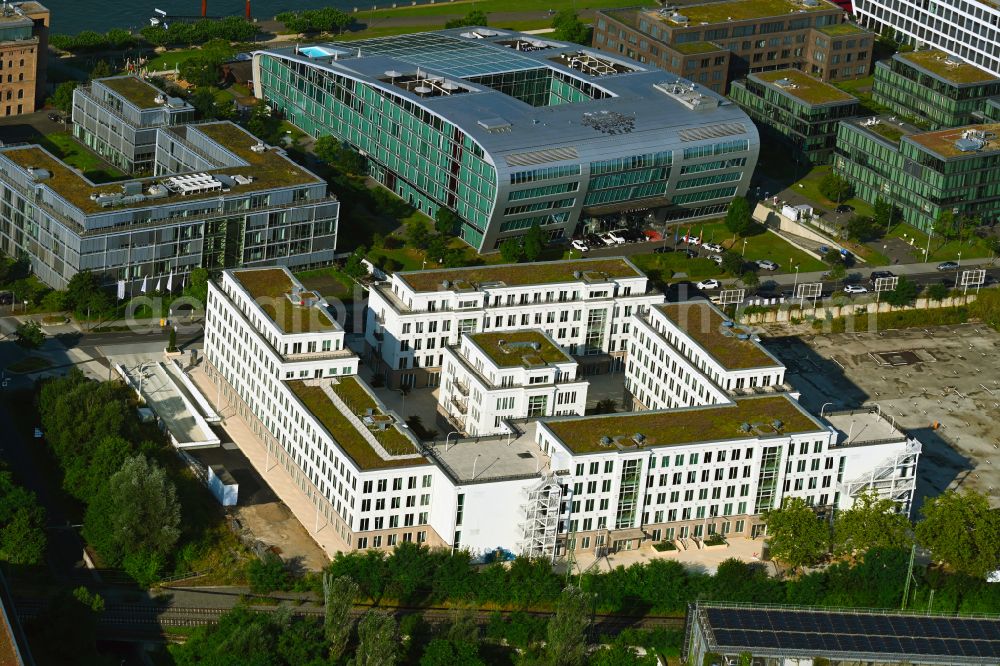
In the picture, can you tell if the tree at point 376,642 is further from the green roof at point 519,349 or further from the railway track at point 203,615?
the green roof at point 519,349

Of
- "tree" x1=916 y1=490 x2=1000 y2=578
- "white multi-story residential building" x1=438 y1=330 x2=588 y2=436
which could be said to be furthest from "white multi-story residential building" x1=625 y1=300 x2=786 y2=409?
"tree" x1=916 y1=490 x2=1000 y2=578

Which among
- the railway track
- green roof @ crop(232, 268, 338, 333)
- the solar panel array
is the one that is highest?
green roof @ crop(232, 268, 338, 333)

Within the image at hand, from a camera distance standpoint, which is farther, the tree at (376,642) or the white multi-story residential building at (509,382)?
the white multi-story residential building at (509,382)

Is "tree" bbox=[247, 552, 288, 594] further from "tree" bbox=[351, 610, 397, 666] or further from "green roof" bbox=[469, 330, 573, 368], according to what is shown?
"green roof" bbox=[469, 330, 573, 368]

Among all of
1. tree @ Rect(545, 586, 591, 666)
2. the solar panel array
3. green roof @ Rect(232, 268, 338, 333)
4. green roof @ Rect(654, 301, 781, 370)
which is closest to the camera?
the solar panel array

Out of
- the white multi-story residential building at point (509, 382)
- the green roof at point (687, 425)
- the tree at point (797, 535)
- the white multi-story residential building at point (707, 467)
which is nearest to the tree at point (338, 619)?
the white multi-story residential building at point (707, 467)
